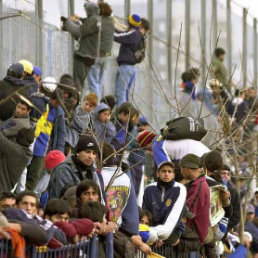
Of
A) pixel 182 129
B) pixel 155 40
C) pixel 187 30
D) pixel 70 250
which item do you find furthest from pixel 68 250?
pixel 187 30

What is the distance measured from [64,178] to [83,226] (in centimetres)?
182

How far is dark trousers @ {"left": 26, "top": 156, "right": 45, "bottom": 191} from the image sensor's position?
64.7 ft

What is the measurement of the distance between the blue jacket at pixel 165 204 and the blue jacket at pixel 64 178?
1139mm

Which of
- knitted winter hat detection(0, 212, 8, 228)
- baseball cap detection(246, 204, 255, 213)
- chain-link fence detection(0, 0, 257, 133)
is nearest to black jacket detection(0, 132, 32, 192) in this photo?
chain-link fence detection(0, 0, 257, 133)

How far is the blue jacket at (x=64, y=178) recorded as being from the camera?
1586cm

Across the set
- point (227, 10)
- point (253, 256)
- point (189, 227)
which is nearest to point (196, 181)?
point (189, 227)

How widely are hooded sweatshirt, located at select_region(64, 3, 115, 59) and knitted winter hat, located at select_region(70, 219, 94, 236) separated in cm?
1021

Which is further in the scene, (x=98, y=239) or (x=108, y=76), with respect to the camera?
(x=108, y=76)

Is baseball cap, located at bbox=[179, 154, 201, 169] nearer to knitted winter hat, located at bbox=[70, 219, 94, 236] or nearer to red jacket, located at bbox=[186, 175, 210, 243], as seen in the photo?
red jacket, located at bbox=[186, 175, 210, 243]

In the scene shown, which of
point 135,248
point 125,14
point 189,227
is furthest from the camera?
point 125,14

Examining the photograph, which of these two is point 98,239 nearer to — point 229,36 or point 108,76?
point 108,76

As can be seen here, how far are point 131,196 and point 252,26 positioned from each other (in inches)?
1007

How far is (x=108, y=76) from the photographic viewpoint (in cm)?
2611

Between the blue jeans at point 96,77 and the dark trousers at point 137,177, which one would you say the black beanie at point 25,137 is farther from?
the blue jeans at point 96,77
